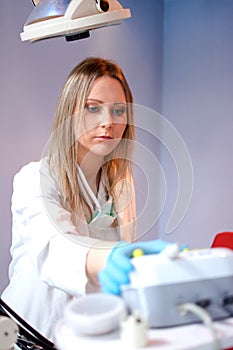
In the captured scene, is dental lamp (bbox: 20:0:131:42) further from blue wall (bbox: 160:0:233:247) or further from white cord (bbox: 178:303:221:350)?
blue wall (bbox: 160:0:233:247)

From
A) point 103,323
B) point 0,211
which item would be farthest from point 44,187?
point 0,211

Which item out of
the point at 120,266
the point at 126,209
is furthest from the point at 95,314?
the point at 126,209

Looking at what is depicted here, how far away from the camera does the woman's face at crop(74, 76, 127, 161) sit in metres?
1.04


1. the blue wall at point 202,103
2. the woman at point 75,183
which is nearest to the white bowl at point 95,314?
the woman at point 75,183

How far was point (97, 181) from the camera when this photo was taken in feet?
3.96

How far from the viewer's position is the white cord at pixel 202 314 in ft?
1.53

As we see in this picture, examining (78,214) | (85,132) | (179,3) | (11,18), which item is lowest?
(78,214)

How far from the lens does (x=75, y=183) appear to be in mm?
1062

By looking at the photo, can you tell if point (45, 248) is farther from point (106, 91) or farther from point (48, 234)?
point (106, 91)

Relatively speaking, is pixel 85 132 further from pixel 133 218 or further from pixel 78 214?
pixel 133 218

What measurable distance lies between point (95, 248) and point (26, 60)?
122 cm

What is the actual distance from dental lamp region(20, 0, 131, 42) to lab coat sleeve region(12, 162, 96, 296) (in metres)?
0.30

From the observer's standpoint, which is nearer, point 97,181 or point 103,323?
point 103,323

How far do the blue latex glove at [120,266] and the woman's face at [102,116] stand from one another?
509 mm
